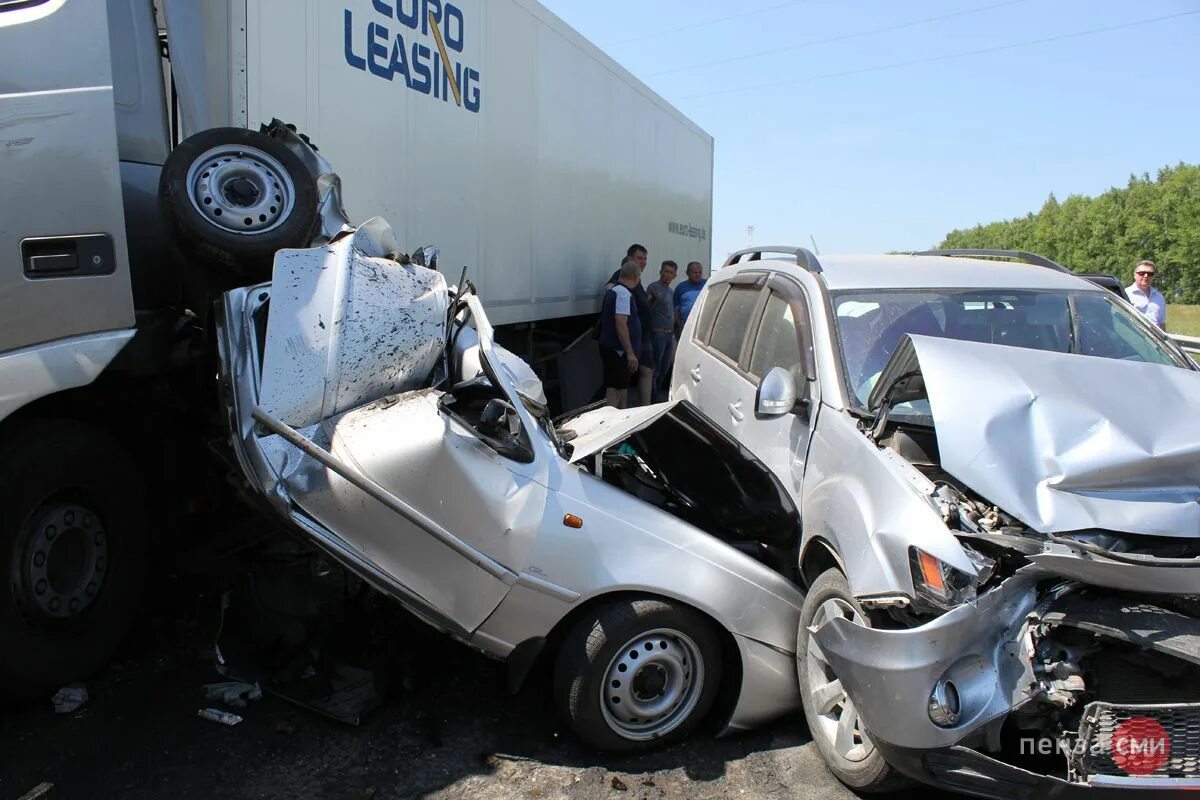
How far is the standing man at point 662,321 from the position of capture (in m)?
10.8

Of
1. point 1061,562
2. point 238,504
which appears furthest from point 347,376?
point 1061,562

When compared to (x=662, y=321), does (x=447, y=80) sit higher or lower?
higher

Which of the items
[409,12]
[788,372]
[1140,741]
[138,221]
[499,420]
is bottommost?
[1140,741]

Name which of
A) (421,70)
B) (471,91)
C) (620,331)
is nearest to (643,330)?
(620,331)

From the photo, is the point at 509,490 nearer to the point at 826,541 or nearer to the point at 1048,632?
the point at 826,541

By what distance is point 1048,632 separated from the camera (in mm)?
2479

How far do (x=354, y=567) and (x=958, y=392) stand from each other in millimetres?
2190

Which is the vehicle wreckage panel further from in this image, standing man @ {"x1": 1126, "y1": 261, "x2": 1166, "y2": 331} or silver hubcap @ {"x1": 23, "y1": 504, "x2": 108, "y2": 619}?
standing man @ {"x1": 1126, "y1": 261, "x2": 1166, "y2": 331}

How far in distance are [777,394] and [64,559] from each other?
9.69 ft

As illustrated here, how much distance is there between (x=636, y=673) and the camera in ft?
10.8

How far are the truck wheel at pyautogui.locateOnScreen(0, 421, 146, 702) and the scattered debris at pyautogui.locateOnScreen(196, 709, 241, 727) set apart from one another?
0.55 m

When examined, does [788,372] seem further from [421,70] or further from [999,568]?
[421,70]

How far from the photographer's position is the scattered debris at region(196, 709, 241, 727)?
11.2 feet

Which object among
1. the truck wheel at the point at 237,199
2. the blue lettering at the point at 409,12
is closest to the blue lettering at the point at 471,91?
the blue lettering at the point at 409,12
